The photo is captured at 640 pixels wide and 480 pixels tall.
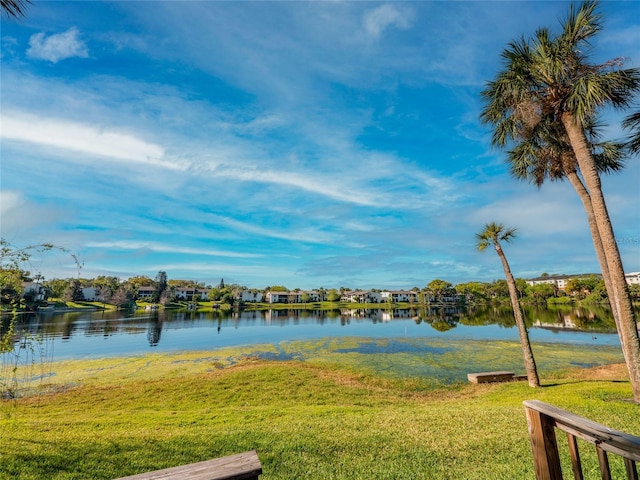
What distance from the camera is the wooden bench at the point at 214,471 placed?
79.4 inches

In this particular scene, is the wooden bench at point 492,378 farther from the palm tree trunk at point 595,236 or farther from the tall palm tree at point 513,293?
the palm tree trunk at point 595,236

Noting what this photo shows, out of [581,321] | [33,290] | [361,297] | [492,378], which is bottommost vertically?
[492,378]

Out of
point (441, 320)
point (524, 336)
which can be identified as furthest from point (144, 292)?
point (524, 336)

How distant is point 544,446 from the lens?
269 centimetres

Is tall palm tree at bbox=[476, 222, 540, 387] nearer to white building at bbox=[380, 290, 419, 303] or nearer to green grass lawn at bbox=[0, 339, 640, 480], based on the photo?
green grass lawn at bbox=[0, 339, 640, 480]

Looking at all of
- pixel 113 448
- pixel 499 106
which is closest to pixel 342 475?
pixel 113 448

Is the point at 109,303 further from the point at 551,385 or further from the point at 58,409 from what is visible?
the point at 551,385

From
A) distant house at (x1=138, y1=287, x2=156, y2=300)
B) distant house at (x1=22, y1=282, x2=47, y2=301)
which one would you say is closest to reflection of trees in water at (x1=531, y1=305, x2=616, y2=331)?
distant house at (x1=22, y1=282, x2=47, y2=301)

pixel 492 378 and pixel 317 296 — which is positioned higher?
pixel 317 296

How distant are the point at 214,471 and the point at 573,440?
9.04 ft

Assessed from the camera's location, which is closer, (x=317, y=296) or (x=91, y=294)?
(x=91, y=294)

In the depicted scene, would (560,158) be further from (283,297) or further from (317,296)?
(317,296)

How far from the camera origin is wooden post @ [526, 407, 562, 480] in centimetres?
267

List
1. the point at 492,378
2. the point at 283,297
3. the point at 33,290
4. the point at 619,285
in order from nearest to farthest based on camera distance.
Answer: the point at 619,285 → the point at 33,290 → the point at 492,378 → the point at 283,297
